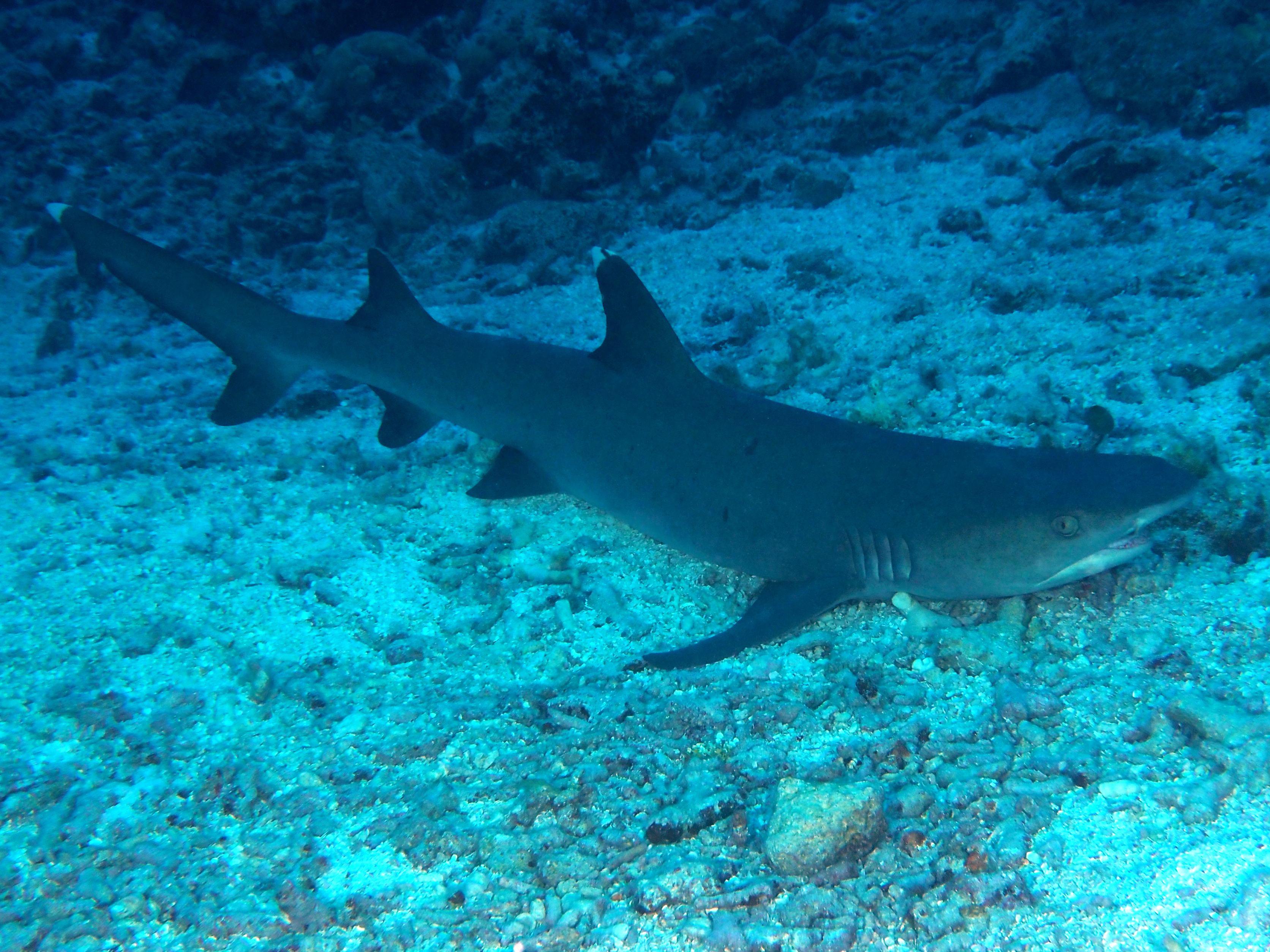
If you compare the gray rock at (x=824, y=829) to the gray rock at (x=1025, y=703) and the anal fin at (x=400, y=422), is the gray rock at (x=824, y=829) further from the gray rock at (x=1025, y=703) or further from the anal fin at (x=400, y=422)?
the anal fin at (x=400, y=422)

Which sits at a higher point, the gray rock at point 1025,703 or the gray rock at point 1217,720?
the gray rock at point 1025,703

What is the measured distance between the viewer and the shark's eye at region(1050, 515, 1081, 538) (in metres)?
2.19

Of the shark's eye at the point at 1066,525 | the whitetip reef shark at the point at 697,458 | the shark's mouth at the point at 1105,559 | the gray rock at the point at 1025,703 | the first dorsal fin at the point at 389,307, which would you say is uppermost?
the first dorsal fin at the point at 389,307

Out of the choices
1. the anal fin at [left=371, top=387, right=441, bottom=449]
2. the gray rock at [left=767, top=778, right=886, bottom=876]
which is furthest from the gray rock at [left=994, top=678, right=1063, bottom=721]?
the anal fin at [left=371, top=387, right=441, bottom=449]

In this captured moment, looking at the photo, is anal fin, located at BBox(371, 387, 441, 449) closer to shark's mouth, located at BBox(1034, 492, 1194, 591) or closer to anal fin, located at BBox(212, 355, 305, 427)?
anal fin, located at BBox(212, 355, 305, 427)

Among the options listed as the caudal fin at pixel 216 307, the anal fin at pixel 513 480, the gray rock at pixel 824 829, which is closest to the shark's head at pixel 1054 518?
the gray rock at pixel 824 829

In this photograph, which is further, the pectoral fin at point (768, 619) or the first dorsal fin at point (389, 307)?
the first dorsal fin at point (389, 307)

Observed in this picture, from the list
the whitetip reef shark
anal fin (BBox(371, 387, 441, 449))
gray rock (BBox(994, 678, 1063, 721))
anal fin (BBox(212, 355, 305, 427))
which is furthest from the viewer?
anal fin (BBox(212, 355, 305, 427))

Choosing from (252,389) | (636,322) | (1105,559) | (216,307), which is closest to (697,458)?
(636,322)

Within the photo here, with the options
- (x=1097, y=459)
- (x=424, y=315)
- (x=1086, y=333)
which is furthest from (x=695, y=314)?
(x=1097, y=459)

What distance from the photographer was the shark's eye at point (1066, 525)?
2186 mm

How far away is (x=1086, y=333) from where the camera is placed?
359cm

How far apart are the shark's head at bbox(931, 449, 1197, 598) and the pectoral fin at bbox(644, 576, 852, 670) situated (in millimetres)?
411

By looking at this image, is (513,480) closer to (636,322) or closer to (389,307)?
(636,322)
